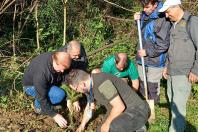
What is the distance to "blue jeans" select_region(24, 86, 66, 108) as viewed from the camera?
5.93 metres

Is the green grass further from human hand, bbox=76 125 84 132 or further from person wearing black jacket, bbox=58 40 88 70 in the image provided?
person wearing black jacket, bbox=58 40 88 70

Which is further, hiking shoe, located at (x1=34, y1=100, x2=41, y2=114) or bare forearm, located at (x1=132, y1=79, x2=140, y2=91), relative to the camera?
bare forearm, located at (x1=132, y1=79, x2=140, y2=91)

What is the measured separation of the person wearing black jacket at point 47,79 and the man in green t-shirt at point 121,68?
74 cm

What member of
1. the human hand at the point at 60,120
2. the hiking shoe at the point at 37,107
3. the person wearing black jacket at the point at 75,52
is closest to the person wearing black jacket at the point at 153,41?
the person wearing black jacket at the point at 75,52

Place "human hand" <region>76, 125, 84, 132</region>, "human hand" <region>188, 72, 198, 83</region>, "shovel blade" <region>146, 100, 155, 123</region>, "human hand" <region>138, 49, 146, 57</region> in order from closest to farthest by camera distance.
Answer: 1. "human hand" <region>188, 72, 198, 83</region>
2. "human hand" <region>76, 125, 84, 132</region>
3. "human hand" <region>138, 49, 146, 57</region>
4. "shovel blade" <region>146, 100, 155, 123</region>

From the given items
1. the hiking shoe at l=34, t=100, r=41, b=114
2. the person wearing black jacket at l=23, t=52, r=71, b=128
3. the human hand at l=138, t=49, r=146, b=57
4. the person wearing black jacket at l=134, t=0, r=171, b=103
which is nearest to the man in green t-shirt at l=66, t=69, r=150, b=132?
the person wearing black jacket at l=23, t=52, r=71, b=128

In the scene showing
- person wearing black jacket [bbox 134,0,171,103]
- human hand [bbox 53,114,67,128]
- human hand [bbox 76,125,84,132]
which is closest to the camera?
person wearing black jacket [bbox 134,0,171,103]

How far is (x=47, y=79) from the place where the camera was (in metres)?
5.57

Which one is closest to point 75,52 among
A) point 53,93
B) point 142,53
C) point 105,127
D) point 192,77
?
point 53,93

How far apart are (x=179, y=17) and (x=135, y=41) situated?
3.76 metres

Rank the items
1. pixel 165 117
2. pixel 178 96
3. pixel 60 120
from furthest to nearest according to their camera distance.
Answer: pixel 165 117 → pixel 60 120 → pixel 178 96

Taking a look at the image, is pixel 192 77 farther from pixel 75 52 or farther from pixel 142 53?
pixel 75 52

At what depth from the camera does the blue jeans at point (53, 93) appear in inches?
233

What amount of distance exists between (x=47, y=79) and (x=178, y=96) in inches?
70.7
